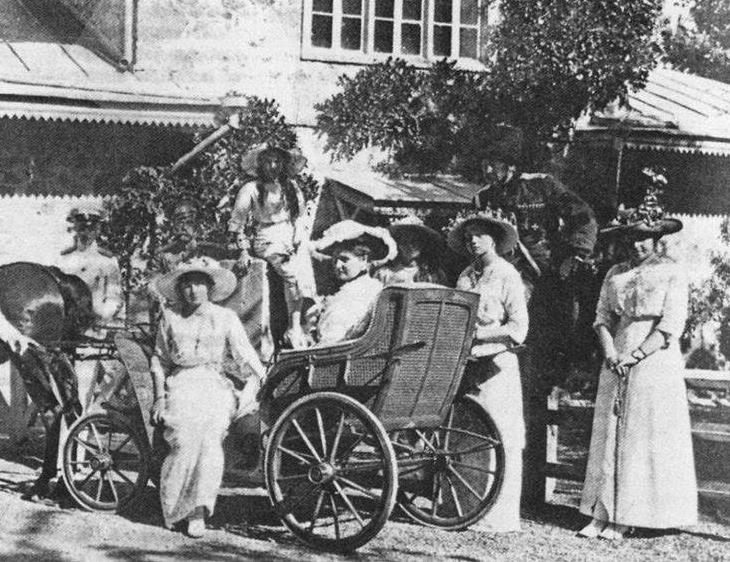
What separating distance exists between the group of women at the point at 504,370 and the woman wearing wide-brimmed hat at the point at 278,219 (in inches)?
68.4

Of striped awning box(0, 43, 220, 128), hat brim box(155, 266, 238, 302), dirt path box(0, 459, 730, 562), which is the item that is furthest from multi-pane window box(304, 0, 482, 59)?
dirt path box(0, 459, 730, 562)

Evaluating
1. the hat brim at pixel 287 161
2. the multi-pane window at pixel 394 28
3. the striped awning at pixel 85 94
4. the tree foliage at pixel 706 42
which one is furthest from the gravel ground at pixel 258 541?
the tree foliage at pixel 706 42

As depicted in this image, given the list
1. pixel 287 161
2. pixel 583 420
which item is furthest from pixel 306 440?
pixel 287 161

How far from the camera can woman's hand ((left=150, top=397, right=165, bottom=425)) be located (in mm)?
5848

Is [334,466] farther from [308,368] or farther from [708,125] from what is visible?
[708,125]

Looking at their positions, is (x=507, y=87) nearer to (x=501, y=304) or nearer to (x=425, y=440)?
(x=501, y=304)

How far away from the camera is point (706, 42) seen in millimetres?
16688

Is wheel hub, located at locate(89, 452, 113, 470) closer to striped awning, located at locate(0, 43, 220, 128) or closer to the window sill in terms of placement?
striped awning, located at locate(0, 43, 220, 128)

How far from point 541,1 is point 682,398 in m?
4.48

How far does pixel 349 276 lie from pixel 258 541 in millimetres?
1694

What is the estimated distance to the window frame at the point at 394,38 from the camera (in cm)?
998

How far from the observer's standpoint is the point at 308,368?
5598 millimetres

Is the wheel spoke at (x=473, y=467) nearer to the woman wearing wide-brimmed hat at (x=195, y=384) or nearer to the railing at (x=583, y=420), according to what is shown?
the railing at (x=583, y=420)

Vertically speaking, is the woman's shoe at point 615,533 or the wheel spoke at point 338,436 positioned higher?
the wheel spoke at point 338,436
